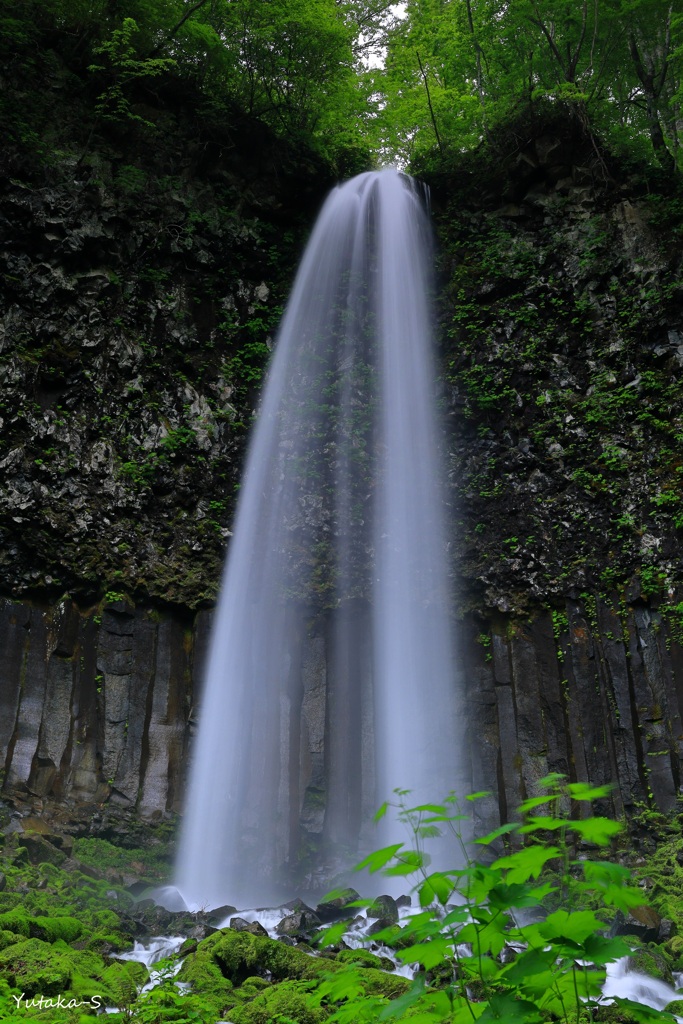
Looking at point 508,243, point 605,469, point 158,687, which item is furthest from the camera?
point 508,243

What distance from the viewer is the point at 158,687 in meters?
11.7

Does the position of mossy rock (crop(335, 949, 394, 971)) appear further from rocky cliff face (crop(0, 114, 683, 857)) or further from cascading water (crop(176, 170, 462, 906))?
rocky cliff face (crop(0, 114, 683, 857))

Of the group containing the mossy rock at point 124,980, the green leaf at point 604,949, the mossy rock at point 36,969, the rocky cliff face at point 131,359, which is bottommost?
the mossy rock at point 124,980

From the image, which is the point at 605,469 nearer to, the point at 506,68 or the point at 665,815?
the point at 665,815

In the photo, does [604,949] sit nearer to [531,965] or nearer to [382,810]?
[531,965]

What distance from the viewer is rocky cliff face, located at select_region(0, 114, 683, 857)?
36.0ft

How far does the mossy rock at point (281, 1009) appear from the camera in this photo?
545 centimetres

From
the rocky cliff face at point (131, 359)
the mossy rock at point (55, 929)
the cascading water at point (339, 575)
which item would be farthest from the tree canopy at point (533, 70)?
the mossy rock at point (55, 929)

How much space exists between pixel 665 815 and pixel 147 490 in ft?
30.1

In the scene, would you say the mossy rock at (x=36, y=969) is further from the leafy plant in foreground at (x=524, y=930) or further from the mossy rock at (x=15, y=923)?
the leafy plant in foreground at (x=524, y=930)

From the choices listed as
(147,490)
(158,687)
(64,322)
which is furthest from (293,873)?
(64,322)

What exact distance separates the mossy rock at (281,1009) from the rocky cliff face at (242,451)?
542 centimetres

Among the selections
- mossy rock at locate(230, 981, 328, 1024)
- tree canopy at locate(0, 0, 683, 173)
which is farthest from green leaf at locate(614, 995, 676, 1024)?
tree canopy at locate(0, 0, 683, 173)

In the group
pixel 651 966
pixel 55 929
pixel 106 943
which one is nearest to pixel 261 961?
pixel 106 943
